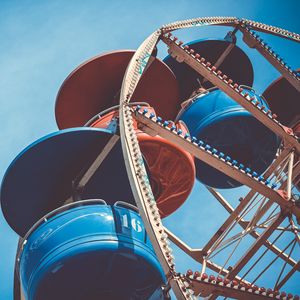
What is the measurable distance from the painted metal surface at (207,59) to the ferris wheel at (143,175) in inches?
1.3

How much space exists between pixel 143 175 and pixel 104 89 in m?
6.45

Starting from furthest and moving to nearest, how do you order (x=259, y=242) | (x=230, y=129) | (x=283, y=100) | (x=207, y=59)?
(x=283, y=100) < (x=207, y=59) < (x=230, y=129) < (x=259, y=242)

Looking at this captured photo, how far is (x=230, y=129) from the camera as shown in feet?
47.8

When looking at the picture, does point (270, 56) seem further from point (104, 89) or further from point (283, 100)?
point (104, 89)

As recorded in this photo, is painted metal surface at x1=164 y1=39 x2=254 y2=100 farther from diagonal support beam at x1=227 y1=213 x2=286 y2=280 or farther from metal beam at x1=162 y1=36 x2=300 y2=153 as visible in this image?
diagonal support beam at x1=227 y1=213 x2=286 y2=280

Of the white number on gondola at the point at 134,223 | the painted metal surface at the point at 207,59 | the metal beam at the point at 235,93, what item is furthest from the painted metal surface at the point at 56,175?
the painted metal surface at the point at 207,59

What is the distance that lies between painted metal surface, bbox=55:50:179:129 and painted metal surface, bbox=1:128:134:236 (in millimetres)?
3601

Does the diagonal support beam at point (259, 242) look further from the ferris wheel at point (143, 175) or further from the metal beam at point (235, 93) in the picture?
the metal beam at point (235, 93)

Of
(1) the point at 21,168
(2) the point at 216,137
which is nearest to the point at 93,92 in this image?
(2) the point at 216,137

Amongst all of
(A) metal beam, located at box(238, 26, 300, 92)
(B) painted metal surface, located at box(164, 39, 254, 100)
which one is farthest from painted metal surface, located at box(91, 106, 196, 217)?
(B) painted metal surface, located at box(164, 39, 254, 100)

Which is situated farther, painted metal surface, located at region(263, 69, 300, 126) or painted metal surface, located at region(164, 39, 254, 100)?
painted metal surface, located at region(263, 69, 300, 126)

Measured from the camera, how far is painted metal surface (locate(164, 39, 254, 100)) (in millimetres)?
17797

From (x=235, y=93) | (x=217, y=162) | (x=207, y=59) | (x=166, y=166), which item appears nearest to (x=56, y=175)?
(x=166, y=166)

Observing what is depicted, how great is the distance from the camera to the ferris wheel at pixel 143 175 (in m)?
8.60
